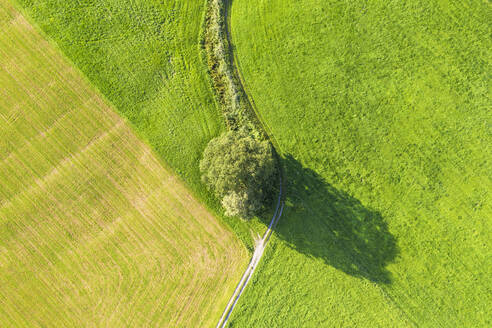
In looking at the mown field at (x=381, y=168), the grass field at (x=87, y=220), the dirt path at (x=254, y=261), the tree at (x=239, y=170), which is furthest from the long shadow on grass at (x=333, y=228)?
the grass field at (x=87, y=220)

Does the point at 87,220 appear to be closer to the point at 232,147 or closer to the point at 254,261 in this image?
the point at 232,147

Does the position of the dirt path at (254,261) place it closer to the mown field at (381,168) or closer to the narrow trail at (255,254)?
the narrow trail at (255,254)

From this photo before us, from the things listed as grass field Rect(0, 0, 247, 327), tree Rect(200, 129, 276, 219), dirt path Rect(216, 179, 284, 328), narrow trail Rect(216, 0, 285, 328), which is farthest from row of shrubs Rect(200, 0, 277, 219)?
grass field Rect(0, 0, 247, 327)

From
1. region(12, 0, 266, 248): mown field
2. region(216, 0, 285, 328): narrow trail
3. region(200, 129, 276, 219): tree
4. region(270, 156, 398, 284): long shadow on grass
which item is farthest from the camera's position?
region(12, 0, 266, 248): mown field

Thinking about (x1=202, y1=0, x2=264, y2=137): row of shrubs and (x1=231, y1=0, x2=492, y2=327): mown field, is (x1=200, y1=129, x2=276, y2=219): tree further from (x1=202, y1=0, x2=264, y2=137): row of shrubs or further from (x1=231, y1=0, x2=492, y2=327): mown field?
(x1=231, y1=0, x2=492, y2=327): mown field

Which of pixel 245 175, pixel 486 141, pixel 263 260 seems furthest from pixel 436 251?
pixel 245 175

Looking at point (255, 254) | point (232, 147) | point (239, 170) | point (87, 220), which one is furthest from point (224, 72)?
point (87, 220)
